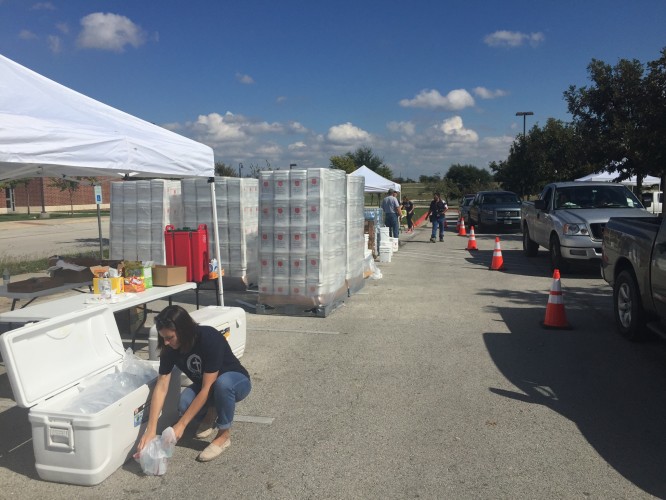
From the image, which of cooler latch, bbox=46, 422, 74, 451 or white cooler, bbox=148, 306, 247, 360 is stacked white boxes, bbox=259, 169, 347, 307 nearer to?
white cooler, bbox=148, 306, 247, 360

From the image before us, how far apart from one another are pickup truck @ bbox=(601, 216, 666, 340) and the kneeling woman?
14.0 ft

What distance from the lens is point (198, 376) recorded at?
427 cm

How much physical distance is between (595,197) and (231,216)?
8.33 meters

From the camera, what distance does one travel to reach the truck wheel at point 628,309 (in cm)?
651

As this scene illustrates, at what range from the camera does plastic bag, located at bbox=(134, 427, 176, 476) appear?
12.4 feet

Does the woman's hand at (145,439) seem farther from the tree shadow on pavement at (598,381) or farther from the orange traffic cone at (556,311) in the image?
the orange traffic cone at (556,311)

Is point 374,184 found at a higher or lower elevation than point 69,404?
higher

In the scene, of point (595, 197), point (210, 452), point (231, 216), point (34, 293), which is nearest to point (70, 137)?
point (34, 293)

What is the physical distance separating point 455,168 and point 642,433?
305 feet

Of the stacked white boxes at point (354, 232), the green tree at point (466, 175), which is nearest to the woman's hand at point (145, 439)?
the stacked white boxes at point (354, 232)

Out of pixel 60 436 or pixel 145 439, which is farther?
pixel 145 439

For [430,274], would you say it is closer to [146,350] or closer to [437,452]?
[146,350]

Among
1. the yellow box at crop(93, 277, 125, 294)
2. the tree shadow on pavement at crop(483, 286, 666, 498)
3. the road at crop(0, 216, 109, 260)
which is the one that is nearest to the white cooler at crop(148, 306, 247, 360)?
the yellow box at crop(93, 277, 125, 294)

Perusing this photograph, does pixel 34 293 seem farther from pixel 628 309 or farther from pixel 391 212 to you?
pixel 391 212
